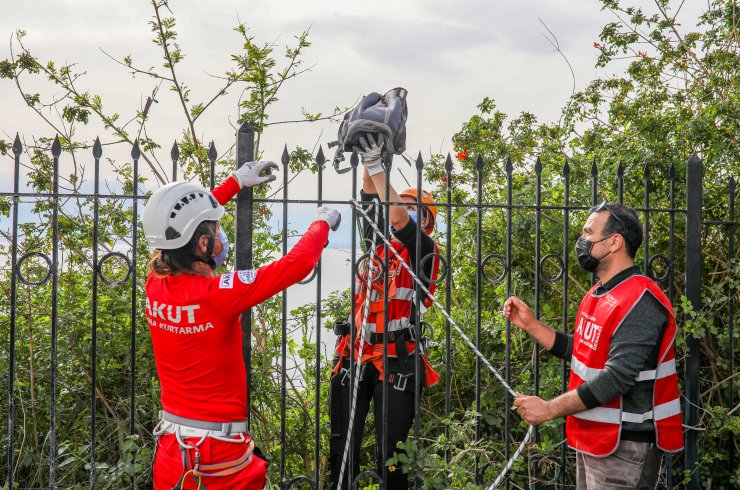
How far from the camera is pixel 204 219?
3.36 metres

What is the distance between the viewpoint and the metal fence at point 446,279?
452cm

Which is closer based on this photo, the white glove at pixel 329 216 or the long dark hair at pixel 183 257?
the long dark hair at pixel 183 257

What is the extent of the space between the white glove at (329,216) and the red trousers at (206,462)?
107cm

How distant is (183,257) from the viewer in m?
3.37

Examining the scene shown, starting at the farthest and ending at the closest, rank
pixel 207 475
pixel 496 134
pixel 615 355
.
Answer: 1. pixel 496 134
2. pixel 615 355
3. pixel 207 475

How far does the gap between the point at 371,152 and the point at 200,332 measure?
1.65 m

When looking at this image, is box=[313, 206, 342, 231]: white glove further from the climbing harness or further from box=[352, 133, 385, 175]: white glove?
the climbing harness

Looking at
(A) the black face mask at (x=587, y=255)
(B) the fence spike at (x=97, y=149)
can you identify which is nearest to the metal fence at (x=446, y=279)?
(B) the fence spike at (x=97, y=149)

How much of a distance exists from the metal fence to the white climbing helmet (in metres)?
1.00

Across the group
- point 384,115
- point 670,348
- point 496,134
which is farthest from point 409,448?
point 496,134

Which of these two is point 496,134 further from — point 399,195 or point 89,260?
point 89,260

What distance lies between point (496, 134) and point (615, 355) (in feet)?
14.3

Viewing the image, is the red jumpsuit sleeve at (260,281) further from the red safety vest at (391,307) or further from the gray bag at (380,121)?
the red safety vest at (391,307)

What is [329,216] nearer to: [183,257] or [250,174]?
[183,257]
